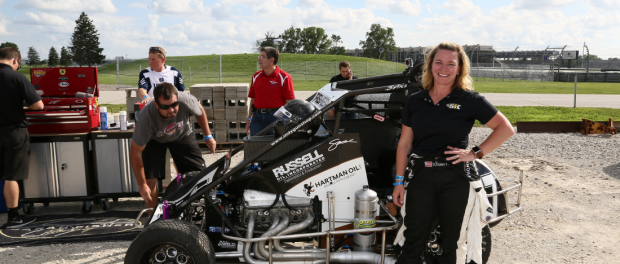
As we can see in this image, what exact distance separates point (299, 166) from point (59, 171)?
3.75m

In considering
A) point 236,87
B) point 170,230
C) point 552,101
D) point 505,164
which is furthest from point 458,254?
point 552,101

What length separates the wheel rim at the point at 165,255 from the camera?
316 cm

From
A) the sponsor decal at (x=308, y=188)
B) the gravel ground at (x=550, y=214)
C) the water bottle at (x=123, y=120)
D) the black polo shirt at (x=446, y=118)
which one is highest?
the black polo shirt at (x=446, y=118)

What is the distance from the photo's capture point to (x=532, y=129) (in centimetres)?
1066

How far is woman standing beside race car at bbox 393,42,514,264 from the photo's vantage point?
278 centimetres

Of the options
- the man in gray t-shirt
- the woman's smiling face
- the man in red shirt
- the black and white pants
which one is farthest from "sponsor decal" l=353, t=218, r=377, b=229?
the man in red shirt

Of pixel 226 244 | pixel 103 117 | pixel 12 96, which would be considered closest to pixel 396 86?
pixel 226 244

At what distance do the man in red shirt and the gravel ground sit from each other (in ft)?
6.38

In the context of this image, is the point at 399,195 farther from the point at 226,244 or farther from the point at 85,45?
the point at 85,45

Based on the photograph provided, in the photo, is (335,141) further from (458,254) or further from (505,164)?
(505,164)

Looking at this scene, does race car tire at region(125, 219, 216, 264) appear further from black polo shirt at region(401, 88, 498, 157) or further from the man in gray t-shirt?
black polo shirt at region(401, 88, 498, 157)

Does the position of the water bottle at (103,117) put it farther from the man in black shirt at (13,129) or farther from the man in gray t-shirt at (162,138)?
the man in gray t-shirt at (162,138)

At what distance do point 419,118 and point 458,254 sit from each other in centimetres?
98

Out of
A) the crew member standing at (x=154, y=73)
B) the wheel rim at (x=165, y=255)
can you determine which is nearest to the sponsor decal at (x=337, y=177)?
the wheel rim at (x=165, y=255)
